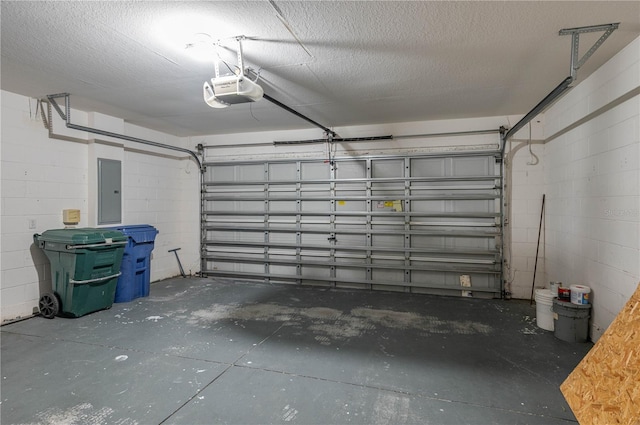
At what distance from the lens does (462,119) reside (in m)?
4.98

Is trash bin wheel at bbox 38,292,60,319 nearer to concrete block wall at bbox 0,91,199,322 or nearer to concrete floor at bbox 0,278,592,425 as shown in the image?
concrete floor at bbox 0,278,592,425

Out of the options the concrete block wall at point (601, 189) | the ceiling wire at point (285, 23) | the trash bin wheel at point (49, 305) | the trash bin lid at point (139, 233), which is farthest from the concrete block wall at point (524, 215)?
the trash bin wheel at point (49, 305)

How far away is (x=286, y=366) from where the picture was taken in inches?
107

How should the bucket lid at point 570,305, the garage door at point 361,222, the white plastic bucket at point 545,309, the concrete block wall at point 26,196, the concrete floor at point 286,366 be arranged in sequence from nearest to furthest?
the concrete floor at point 286,366 < the bucket lid at point 570,305 < the white plastic bucket at point 545,309 < the concrete block wall at point 26,196 < the garage door at point 361,222

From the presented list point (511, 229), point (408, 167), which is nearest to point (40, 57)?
point (408, 167)

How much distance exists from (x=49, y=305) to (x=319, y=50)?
14.0ft

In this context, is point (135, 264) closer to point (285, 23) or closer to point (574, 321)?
point (285, 23)

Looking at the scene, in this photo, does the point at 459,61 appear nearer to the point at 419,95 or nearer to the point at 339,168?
the point at 419,95

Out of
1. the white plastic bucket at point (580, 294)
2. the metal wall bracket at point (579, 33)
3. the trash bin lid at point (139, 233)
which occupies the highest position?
the metal wall bracket at point (579, 33)

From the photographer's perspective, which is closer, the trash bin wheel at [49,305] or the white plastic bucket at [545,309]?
the white plastic bucket at [545,309]

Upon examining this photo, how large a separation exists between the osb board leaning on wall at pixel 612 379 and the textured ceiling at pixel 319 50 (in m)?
2.12

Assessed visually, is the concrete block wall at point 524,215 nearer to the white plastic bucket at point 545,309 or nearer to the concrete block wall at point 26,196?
the white plastic bucket at point 545,309

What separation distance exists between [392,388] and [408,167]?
356 cm

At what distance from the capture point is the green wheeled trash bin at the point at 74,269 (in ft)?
12.4
